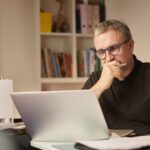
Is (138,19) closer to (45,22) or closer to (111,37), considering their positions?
(45,22)

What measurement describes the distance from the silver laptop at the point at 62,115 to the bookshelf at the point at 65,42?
74.2 inches

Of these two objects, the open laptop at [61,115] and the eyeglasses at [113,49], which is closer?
the open laptop at [61,115]

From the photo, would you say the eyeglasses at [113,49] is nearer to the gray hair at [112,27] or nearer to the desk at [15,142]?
the gray hair at [112,27]

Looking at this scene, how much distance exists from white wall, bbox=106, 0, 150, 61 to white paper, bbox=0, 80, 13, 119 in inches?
64.1

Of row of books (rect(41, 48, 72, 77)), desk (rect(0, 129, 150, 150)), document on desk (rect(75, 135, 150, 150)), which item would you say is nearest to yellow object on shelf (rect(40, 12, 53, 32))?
row of books (rect(41, 48, 72, 77))

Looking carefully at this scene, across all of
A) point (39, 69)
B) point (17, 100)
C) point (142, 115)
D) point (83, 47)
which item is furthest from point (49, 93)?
point (83, 47)

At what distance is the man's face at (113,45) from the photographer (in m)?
1.82

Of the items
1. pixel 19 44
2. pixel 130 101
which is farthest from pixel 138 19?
pixel 130 101

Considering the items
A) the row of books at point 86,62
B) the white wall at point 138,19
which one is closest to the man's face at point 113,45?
the white wall at point 138,19

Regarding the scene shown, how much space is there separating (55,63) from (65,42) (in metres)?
0.31

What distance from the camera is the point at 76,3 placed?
11.4 ft

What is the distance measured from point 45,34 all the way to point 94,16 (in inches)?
22.3

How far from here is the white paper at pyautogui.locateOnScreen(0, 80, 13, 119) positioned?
71.2 inches

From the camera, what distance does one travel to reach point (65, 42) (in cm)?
354
